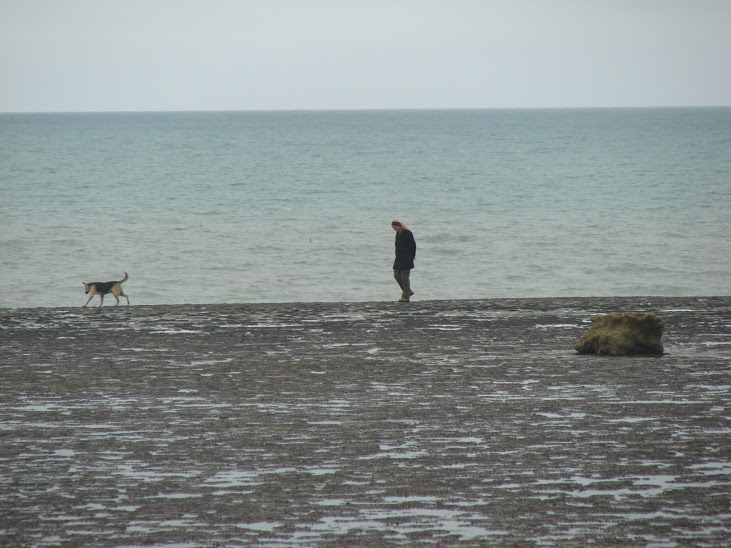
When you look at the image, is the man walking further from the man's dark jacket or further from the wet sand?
the wet sand

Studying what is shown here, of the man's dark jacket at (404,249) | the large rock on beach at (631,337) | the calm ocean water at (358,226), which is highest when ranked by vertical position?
the man's dark jacket at (404,249)

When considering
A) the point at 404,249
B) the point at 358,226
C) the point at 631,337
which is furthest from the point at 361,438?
the point at 358,226

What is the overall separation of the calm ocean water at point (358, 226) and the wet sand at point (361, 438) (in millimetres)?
12641

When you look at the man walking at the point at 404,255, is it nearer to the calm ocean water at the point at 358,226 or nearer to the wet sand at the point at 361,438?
the wet sand at the point at 361,438

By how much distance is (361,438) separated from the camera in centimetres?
873

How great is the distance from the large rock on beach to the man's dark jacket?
6502 millimetres

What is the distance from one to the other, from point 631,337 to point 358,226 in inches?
1153

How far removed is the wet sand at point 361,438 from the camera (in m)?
6.55

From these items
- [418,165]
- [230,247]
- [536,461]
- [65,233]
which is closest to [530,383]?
[536,461]

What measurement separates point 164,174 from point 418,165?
2037 cm

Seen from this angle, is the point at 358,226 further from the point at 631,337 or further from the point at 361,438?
the point at 361,438

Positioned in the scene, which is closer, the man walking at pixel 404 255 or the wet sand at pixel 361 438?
the wet sand at pixel 361 438

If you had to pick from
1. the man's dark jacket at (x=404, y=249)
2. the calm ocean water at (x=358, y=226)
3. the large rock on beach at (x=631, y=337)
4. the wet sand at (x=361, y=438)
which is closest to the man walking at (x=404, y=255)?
the man's dark jacket at (x=404, y=249)

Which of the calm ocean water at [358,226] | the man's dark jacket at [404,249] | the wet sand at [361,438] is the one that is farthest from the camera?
the calm ocean water at [358,226]
